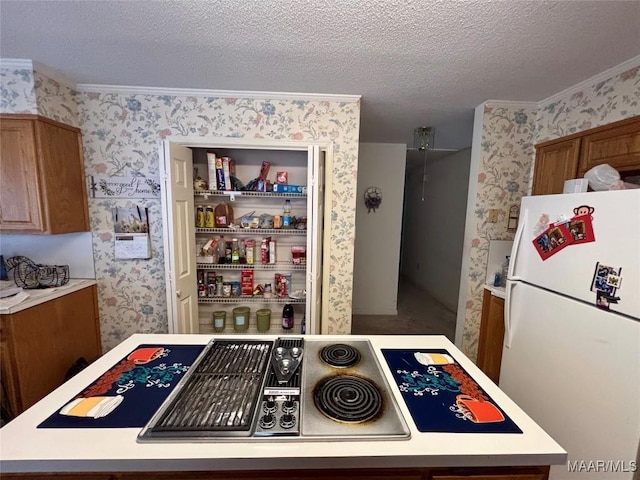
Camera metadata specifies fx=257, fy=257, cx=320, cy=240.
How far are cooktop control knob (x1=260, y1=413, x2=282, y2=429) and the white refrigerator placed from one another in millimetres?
1448

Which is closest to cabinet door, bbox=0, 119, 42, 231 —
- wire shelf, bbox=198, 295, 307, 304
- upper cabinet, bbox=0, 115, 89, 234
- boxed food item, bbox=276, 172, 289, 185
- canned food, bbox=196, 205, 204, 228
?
upper cabinet, bbox=0, 115, 89, 234

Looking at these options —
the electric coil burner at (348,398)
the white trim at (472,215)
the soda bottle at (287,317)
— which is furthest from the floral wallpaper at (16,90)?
the white trim at (472,215)

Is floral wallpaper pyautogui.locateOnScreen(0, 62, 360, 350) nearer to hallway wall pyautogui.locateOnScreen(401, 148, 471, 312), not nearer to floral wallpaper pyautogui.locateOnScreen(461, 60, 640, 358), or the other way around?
floral wallpaper pyautogui.locateOnScreen(461, 60, 640, 358)

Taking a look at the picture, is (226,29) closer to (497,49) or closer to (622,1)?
(497,49)

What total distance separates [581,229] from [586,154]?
866mm

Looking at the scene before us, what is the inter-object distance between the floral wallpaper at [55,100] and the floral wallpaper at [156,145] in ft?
0.19

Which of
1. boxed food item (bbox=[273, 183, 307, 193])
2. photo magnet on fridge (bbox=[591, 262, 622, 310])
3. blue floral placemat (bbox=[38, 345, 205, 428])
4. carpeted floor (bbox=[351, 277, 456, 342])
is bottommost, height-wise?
carpeted floor (bbox=[351, 277, 456, 342])

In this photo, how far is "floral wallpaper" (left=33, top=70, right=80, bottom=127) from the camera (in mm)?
1747

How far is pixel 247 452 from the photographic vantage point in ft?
2.19

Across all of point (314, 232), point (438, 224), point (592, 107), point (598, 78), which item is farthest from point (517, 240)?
point (438, 224)

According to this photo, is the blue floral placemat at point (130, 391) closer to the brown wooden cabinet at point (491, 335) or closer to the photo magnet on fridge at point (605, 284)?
the photo magnet on fridge at point (605, 284)

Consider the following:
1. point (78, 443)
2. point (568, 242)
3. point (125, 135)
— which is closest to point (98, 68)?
point (125, 135)

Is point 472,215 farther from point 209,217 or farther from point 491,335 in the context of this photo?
point 209,217

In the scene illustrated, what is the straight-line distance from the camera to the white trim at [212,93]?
1988 millimetres
